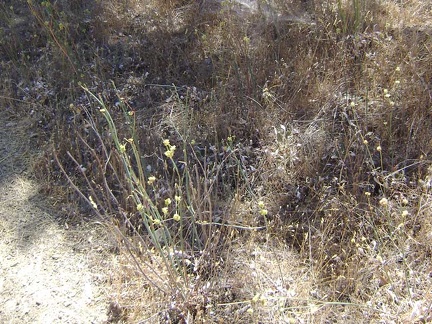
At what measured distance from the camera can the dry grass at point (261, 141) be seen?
8.23 ft

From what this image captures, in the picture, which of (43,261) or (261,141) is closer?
(43,261)

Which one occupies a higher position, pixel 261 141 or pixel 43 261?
pixel 261 141

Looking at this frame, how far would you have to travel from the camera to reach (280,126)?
3.46 metres

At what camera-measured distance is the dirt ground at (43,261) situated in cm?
264

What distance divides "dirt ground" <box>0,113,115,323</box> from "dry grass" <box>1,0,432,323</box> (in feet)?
0.57

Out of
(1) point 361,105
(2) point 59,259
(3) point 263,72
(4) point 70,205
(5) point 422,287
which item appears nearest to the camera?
(5) point 422,287

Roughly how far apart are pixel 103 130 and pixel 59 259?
1180 mm

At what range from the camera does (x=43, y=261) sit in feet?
9.61

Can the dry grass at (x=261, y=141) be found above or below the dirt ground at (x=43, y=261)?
above

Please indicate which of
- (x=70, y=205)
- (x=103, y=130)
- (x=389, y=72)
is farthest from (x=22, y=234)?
(x=389, y=72)

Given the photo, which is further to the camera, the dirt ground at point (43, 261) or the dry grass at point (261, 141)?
the dirt ground at point (43, 261)

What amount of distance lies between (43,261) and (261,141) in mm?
1728

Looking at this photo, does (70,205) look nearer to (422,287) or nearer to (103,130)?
(103,130)

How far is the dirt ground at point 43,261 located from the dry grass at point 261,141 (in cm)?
17
